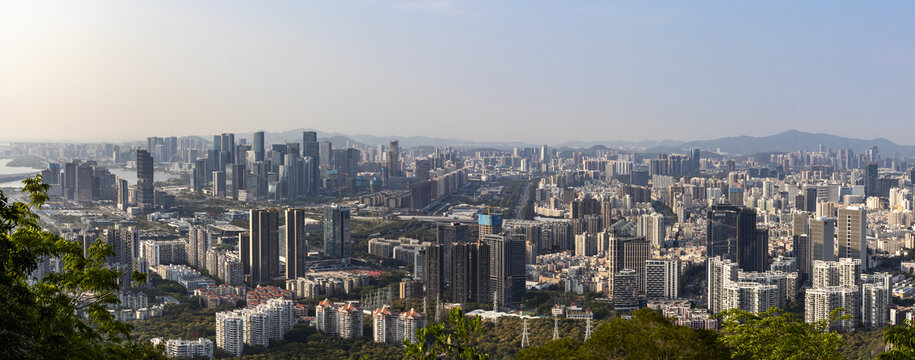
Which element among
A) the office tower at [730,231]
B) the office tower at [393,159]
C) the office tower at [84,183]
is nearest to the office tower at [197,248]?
the office tower at [84,183]

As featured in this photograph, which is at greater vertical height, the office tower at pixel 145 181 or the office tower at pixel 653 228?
the office tower at pixel 145 181

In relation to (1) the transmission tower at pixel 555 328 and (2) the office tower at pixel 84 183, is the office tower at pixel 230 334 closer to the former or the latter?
(1) the transmission tower at pixel 555 328

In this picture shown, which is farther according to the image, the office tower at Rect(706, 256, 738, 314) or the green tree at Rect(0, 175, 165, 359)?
the office tower at Rect(706, 256, 738, 314)

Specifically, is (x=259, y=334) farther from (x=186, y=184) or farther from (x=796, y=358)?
(x=186, y=184)

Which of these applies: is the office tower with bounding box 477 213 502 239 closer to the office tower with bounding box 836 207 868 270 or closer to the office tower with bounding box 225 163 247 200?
the office tower with bounding box 836 207 868 270

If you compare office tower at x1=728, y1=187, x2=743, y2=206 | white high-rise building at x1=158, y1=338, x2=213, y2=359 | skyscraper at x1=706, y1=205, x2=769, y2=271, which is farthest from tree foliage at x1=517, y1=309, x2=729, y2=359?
office tower at x1=728, y1=187, x2=743, y2=206
